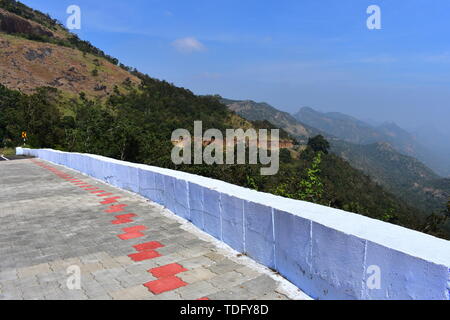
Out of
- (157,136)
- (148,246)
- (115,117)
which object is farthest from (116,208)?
(115,117)

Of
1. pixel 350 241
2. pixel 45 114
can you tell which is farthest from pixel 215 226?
pixel 45 114

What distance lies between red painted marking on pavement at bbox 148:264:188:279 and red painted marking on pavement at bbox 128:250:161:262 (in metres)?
0.43

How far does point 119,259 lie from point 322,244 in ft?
9.04

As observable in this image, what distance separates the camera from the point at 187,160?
43031mm

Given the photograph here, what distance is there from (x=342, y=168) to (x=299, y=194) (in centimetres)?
7056

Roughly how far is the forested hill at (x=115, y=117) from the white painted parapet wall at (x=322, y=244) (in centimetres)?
1519

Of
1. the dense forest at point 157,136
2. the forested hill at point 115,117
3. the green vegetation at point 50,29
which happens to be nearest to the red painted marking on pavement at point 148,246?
the dense forest at point 157,136

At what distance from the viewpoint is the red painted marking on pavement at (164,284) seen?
146 inches

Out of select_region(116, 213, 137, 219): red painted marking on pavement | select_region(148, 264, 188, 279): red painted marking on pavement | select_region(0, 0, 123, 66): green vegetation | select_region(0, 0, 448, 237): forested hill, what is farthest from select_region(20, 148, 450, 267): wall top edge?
select_region(0, 0, 123, 66): green vegetation

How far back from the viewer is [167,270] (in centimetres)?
422

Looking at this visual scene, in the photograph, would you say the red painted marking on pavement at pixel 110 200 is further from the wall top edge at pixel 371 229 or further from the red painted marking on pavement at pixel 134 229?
the wall top edge at pixel 371 229

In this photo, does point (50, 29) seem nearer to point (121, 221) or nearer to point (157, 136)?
point (157, 136)
